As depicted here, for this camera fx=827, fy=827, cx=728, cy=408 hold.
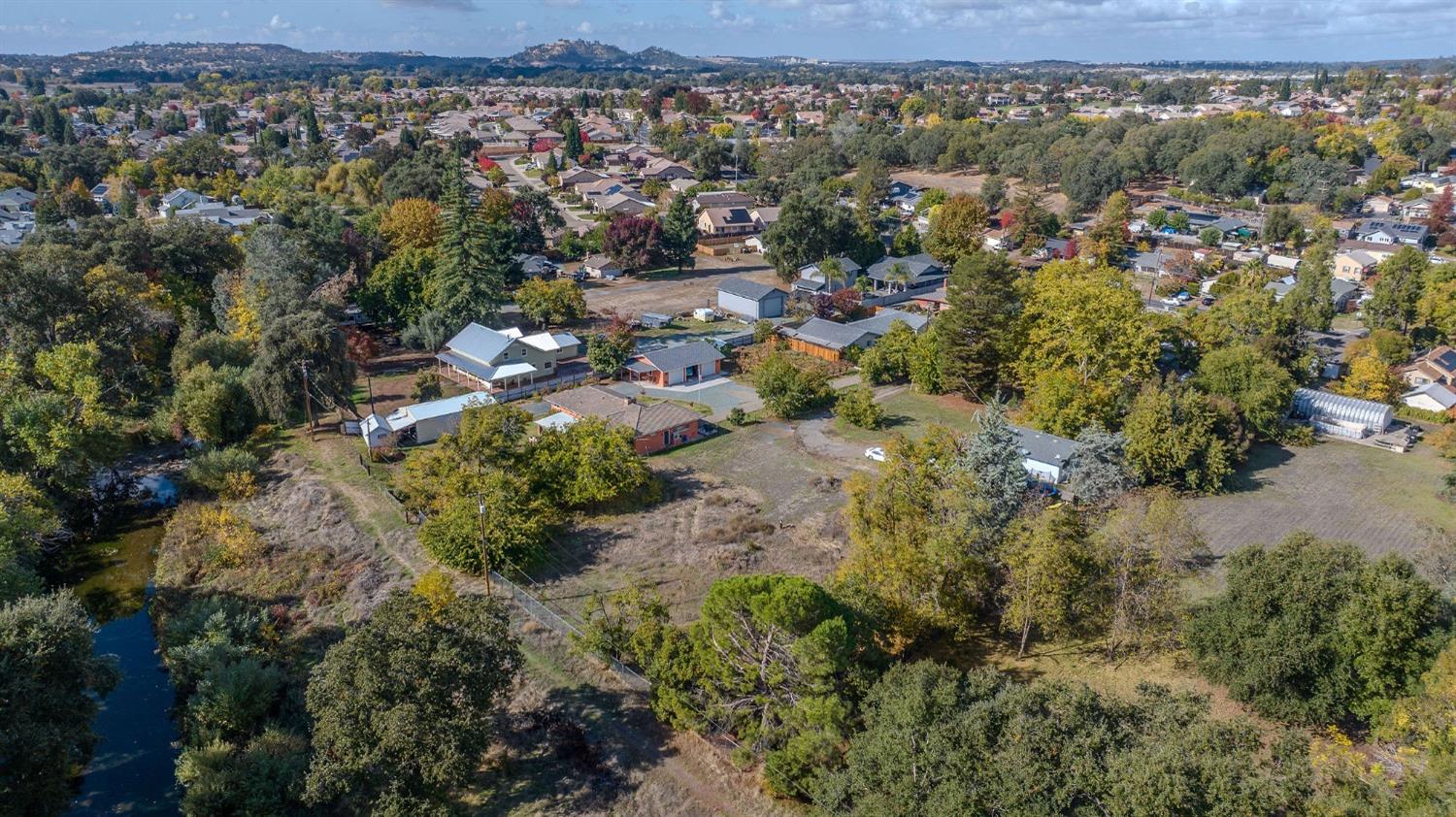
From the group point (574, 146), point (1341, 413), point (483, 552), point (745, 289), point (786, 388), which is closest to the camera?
point (483, 552)

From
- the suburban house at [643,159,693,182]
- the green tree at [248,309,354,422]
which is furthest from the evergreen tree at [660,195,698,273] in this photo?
the suburban house at [643,159,693,182]

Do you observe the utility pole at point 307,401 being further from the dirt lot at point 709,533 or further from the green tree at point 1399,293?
the green tree at point 1399,293

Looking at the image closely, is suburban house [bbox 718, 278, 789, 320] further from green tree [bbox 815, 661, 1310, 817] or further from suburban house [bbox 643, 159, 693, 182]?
suburban house [bbox 643, 159, 693, 182]

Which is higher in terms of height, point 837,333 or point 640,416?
point 837,333

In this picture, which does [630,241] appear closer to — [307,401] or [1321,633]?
[307,401]

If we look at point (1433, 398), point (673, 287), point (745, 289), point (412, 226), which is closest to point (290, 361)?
point (412, 226)

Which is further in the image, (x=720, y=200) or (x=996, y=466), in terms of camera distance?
(x=720, y=200)

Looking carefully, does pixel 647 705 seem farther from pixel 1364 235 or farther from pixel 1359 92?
pixel 1359 92
